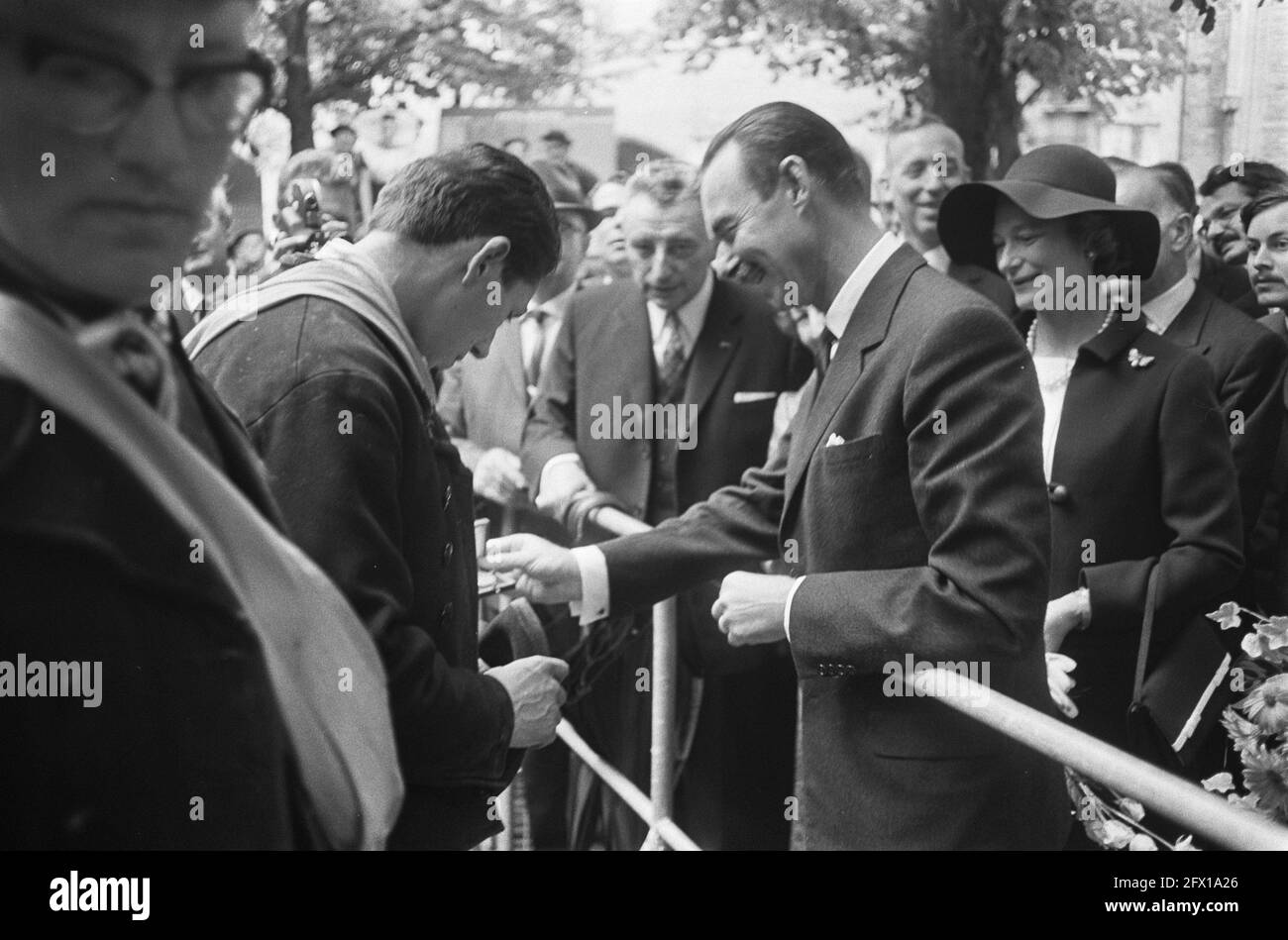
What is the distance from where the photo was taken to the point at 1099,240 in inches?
134

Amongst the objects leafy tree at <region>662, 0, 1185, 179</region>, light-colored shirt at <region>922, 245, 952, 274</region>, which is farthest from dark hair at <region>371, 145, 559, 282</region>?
light-colored shirt at <region>922, 245, 952, 274</region>

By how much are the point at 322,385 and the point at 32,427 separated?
0.60 m

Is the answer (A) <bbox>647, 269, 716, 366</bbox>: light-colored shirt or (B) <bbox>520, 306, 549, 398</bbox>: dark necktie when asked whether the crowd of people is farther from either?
(B) <bbox>520, 306, 549, 398</bbox>: dark necktie

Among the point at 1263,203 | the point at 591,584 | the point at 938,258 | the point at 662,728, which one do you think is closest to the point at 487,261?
the point at 591,584

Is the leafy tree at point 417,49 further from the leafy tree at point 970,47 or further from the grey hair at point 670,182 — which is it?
the grey hair at point 670,182

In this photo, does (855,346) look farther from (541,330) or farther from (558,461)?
(541,330)

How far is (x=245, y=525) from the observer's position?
1658 millimetres

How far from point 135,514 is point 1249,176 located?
9.86ft

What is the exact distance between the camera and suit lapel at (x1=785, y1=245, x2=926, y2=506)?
8.75 feet

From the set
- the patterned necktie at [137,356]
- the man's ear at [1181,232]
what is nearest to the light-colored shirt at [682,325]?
the man's ear at [1181,232]

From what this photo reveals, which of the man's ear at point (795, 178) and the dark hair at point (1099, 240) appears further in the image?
the dark hair at point (1099, 240)

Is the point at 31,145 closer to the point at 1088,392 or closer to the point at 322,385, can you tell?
the point at 322,385

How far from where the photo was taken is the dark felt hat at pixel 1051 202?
337 cm

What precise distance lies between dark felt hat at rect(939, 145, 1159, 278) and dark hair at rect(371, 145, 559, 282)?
4.15 ft
